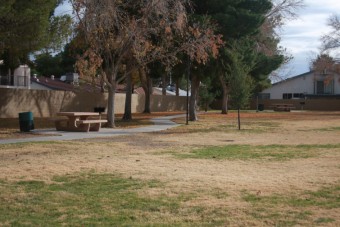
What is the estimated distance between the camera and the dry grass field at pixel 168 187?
23.2 ft

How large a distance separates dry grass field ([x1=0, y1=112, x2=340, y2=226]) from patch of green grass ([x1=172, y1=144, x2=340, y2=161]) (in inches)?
1.2

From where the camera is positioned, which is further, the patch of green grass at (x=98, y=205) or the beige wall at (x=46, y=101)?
the beige wall at (x=46, y=101)

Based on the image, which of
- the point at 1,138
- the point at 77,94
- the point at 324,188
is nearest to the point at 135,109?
the point at 77,94

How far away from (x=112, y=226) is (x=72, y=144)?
1089 cm

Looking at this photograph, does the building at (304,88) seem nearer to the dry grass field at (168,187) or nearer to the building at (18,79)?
the building at (18,79)

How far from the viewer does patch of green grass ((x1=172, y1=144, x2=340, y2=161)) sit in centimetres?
1430

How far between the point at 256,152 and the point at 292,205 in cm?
769

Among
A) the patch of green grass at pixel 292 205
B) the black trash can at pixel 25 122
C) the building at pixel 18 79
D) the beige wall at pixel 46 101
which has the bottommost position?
the patch of green grass at pixel 292 205

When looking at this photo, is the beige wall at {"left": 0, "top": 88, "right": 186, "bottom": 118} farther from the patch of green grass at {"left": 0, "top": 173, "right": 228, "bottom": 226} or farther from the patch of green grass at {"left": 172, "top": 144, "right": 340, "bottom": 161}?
the patch of green grass at {"left": 0, "top": 173, "right": 228, "bottom": 226}

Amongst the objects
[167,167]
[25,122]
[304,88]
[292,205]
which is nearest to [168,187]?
[292,205]

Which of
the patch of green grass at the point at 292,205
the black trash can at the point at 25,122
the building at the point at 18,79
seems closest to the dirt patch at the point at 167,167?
the patch of green grass at the point at 292,205

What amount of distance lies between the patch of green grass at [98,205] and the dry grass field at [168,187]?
0.01 metres

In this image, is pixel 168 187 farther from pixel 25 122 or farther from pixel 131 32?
pixel 131 32

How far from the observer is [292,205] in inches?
308
